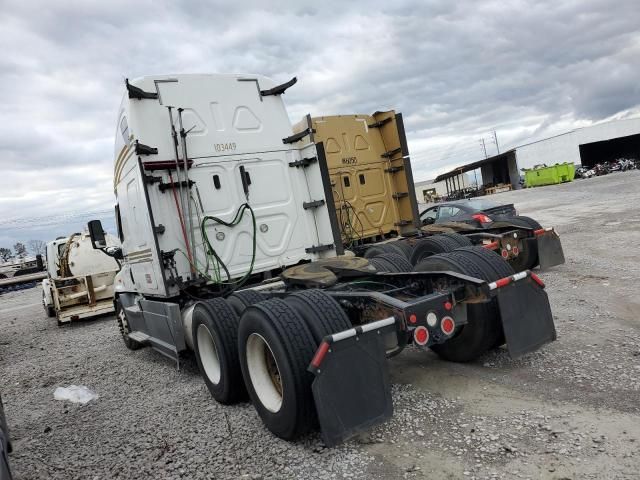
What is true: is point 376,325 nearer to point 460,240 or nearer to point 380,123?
point 460,240

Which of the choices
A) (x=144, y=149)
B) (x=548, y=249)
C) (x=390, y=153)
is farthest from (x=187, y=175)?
(x=548, y=249)

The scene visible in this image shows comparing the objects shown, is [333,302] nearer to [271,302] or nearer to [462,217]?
[271,302]

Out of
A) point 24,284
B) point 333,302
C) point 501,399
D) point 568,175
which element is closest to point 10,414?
point 333,302

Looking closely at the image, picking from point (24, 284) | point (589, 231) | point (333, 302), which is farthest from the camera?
point (24, 284)

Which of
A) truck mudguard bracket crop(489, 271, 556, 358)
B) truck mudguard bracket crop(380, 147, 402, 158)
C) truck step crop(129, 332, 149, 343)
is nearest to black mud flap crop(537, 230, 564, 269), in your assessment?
truck mudguard bracket crop(380, 147, 402, 158)

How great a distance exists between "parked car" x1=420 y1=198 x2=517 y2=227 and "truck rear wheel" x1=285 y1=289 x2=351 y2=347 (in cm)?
719

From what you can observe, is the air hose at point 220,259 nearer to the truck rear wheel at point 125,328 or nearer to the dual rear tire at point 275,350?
the dual rear tire at point 275,350

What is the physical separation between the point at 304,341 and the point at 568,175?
40.2 meters

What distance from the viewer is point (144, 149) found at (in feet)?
17.1

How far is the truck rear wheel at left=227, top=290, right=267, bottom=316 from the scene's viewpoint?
4.55 metres

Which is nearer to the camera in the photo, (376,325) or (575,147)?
(376,325)

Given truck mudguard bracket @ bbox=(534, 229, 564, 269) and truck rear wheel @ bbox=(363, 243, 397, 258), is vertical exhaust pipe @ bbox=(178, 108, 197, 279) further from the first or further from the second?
truck mudguard bracket @ bbox=(534, 229, 564, 269)

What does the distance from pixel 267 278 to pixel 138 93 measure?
8.32 ft

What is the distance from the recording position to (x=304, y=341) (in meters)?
3.33
